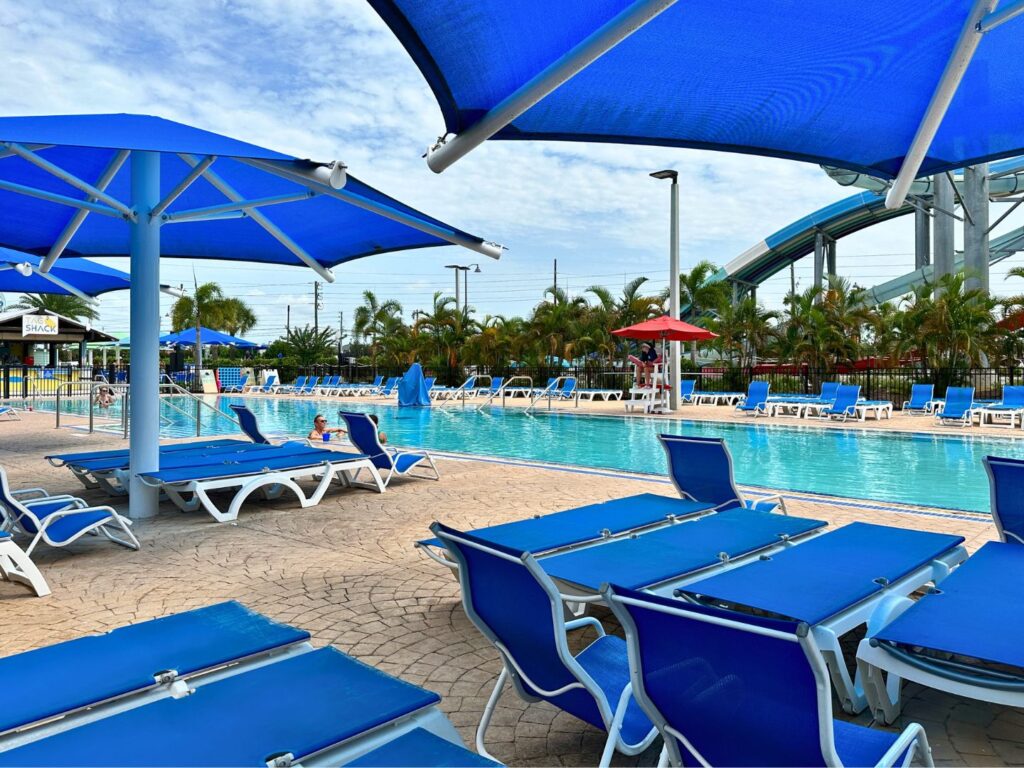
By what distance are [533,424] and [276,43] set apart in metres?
10.2

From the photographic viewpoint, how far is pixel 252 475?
7355 millimetres

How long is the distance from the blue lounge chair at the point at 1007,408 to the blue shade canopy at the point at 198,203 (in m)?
15.2

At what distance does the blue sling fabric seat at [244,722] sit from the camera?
Answer: 6.20 feet

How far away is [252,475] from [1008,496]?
246 inches

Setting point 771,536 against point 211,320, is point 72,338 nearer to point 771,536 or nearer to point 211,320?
point 211,320

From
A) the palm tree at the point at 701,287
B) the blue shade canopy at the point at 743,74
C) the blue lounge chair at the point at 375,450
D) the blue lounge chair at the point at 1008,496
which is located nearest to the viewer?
the blue shade canopy at the point at 743,74

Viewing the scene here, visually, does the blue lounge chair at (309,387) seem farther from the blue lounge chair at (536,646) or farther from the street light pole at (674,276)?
the blue lounge chair at (536,646)

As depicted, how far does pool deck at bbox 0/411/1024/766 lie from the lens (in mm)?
3094

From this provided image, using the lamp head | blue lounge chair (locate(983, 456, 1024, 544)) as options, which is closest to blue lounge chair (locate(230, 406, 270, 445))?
blue lounge chair (locate(983, 456, 1024, 544))

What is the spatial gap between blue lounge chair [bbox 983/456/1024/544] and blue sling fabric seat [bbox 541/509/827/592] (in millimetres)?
1039

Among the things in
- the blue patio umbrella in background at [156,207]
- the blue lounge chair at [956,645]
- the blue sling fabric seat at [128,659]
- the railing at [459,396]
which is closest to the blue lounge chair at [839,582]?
the blue lounge chair at [956,645]

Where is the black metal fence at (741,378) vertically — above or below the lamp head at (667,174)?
below

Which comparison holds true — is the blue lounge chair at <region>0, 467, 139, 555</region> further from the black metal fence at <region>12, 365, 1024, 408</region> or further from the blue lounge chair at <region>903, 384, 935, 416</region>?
the blue lounge chair at <region>903, 384, 935, 416</region>

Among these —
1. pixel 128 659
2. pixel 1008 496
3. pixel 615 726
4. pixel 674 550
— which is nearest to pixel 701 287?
pixel 1008 496
